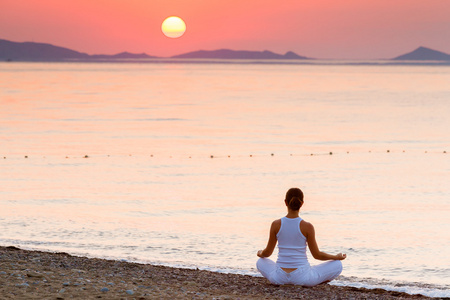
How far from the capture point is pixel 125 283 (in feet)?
28.4

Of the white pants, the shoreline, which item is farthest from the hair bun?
the shoreline

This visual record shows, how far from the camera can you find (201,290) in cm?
874

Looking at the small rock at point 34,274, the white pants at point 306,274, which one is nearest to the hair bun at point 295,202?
the white pants at point 306,274

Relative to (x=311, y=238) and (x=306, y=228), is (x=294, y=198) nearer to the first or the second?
(x=306, y=228)

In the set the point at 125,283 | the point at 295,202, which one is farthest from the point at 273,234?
the point at 125,283

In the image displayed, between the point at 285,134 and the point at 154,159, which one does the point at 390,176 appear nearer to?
the point at 154,159

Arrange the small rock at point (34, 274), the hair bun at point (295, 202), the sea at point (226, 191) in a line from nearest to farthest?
the hair bun at point (295, 202)
the small rock at point (34, 274)
the sea at point (226, 191)

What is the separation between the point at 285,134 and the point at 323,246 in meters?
19.0

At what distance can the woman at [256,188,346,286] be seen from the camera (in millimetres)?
8523

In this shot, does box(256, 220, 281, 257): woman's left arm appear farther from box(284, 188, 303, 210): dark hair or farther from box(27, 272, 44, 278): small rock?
box(27, 272, 44, 278): small rock

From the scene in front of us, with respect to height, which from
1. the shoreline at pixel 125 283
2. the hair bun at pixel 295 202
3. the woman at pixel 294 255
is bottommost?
the shoreline at pixel 125 283

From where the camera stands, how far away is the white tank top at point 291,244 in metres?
8.54

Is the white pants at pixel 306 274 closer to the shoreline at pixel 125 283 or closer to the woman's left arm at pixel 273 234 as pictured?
the shoreline at pixel 125 283

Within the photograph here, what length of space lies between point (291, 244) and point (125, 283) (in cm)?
206
